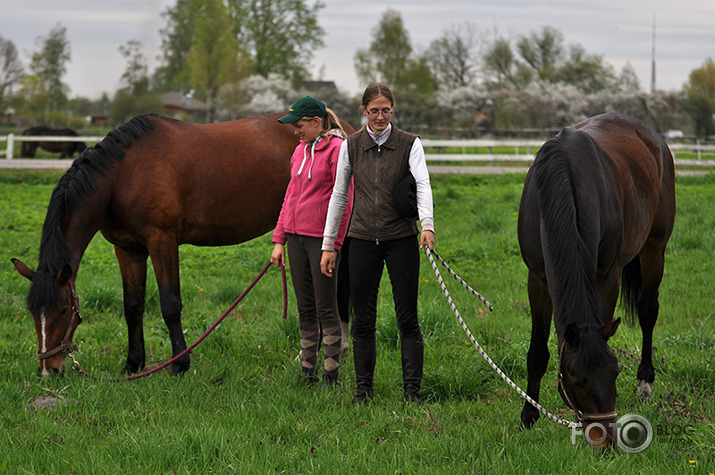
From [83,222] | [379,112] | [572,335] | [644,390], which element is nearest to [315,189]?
[379,112]

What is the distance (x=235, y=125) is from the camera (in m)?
6.10

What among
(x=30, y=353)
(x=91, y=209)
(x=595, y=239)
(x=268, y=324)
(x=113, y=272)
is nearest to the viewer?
(x=595, y=239)

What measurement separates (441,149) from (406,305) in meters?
22.3

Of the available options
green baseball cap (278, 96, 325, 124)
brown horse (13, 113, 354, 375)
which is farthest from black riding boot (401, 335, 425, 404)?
brown horse (13, 113, 354, 375)

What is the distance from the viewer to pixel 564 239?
133 inches

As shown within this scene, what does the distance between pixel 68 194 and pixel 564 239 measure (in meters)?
3.43

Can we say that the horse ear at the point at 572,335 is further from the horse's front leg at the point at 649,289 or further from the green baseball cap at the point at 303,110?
the green baseball cap at the point at 303,110

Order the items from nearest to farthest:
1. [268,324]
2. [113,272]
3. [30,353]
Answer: [30,353], [268,324], [113,272]

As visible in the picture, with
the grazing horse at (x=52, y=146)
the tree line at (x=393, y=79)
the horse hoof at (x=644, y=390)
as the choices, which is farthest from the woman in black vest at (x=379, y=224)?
the tree line at (x=393, y=79)

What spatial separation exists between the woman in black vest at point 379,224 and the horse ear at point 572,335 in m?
1.16

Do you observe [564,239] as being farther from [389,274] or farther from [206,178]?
[206,178]

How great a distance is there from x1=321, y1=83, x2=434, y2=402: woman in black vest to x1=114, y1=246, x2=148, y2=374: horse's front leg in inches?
73.2

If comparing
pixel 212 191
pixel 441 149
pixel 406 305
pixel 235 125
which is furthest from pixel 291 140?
pixel 441 149

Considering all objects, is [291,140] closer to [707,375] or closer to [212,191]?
[212,191]
